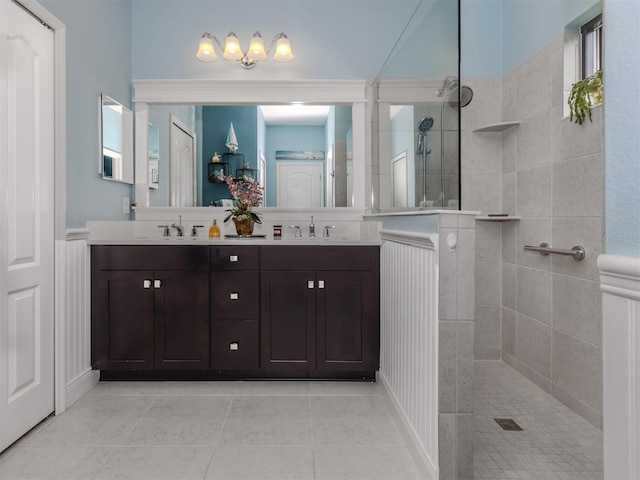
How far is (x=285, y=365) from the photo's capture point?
246 cm

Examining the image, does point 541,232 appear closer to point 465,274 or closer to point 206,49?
point 465,274

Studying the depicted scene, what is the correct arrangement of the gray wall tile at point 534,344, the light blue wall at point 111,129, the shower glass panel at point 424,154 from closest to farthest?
the shower glass panel at point 424,154
the gray wall tile at point 534,344
the light blue wall at point 111,129

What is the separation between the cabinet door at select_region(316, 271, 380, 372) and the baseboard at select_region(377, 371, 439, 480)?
0.28 metres

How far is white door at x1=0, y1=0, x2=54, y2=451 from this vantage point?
5.67 feet

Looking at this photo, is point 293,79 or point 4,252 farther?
point 293,79

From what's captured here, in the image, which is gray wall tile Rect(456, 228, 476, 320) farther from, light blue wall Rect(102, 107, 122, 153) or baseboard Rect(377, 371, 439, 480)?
light blue wall Rect(102, 107, 122, 153)

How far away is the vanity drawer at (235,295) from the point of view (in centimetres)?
247

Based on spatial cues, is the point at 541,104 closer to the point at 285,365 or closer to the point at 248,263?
the point at 248,263

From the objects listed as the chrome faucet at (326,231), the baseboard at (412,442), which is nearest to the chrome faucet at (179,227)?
the chrome faucet at (326,231)

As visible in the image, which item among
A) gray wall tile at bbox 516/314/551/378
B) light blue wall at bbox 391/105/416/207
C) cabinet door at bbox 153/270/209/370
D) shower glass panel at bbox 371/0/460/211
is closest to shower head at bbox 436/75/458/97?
shower glass panel at bbox 371/0/460/211

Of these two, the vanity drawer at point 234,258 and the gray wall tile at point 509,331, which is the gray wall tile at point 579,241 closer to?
the gray wall tile at point 509,331

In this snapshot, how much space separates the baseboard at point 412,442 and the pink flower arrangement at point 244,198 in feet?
4.65

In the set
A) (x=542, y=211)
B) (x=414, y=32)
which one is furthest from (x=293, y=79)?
(x=542, y=211)

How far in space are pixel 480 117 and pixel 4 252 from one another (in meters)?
2.86
